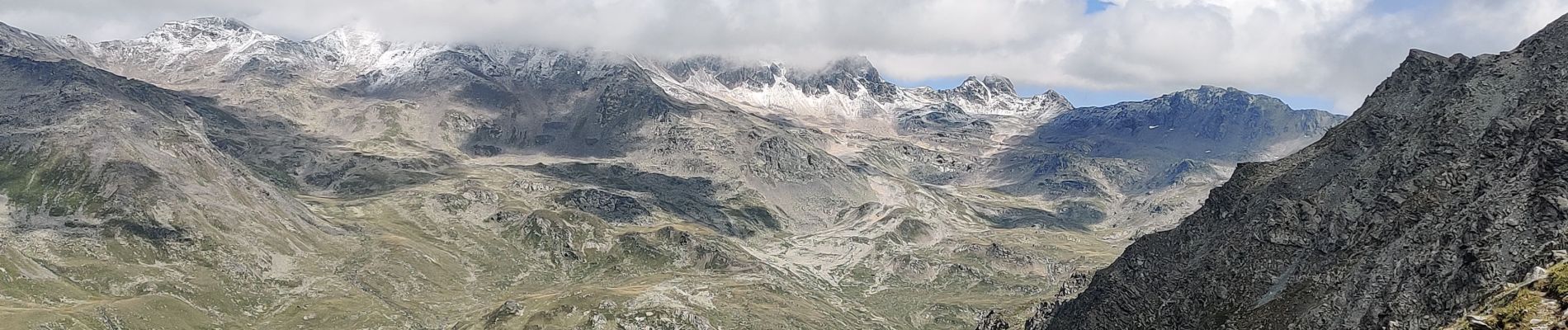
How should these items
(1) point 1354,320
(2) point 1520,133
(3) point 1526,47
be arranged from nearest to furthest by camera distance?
(1) point 1354,320 < (2) point 1520,133 < (3) point 1526,47

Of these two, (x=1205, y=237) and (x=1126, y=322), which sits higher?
(x=1205, y=237)

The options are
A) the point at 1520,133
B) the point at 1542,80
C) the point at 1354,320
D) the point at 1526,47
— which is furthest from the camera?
the point at 1526,47

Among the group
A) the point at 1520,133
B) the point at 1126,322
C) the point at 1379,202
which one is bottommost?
the point at 1126,322

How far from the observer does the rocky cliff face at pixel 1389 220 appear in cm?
10794

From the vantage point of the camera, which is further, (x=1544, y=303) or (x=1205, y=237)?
(x=1205, y=237)

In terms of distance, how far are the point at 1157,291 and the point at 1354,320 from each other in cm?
5198

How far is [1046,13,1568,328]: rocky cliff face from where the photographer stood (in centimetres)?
10794

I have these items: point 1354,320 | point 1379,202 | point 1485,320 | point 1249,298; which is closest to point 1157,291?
point 1249,298

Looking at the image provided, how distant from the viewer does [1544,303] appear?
5797cm

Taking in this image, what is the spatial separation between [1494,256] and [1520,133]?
3365cm

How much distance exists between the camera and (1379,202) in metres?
139

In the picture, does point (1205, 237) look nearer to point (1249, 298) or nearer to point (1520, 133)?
point (1249, 298)


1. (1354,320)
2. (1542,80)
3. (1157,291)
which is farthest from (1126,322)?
(1542,80)

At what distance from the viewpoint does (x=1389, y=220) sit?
436 ft
